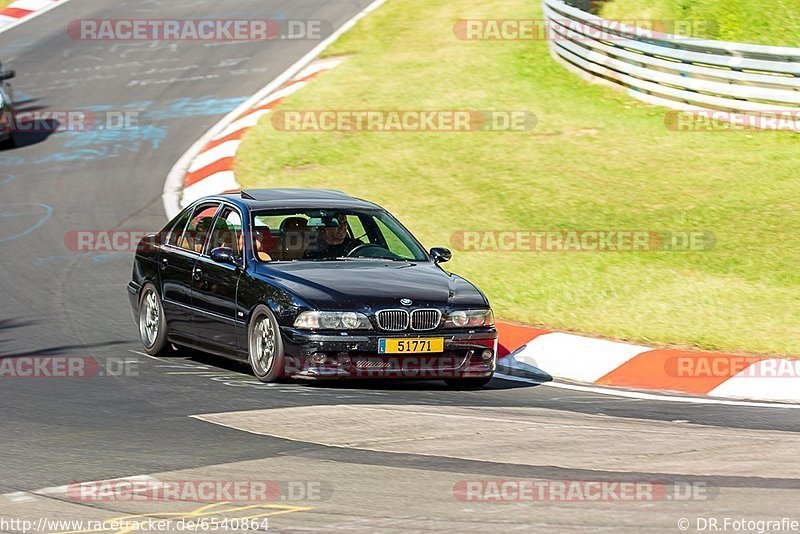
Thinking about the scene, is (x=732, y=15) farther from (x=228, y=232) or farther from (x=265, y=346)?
(x=265, y=346)

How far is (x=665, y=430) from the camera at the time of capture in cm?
886

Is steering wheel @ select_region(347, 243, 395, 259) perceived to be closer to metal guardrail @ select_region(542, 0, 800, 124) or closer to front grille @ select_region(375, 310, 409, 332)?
front grille @ select_region(375, 310, 409, 332)

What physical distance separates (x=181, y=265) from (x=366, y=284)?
2080 mm

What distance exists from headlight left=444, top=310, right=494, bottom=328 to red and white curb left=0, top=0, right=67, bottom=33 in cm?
2100

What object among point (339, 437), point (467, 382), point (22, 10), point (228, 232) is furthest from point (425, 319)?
point (22, 10)

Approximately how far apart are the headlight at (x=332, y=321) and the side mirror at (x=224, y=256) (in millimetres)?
1233

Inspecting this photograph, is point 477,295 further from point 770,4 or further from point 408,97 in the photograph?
point 770,4

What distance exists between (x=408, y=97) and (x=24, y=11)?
12.0 meters

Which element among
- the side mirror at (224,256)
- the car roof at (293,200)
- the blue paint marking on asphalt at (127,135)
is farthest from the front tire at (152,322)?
the blue paint marking on asphalt at (127,135)

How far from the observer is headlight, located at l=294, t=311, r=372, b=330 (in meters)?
10.0

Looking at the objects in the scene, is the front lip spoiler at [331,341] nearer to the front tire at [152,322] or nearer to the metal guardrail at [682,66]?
the front tire at [152,322]

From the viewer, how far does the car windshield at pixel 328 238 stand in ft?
36.7

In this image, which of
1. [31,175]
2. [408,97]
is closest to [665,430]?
[31,175]

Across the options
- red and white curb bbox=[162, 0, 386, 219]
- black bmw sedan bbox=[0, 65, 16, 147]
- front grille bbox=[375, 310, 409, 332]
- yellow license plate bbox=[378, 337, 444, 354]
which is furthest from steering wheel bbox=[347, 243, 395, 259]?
black bmw sedan bbox=[0, 65, 16, 147]
